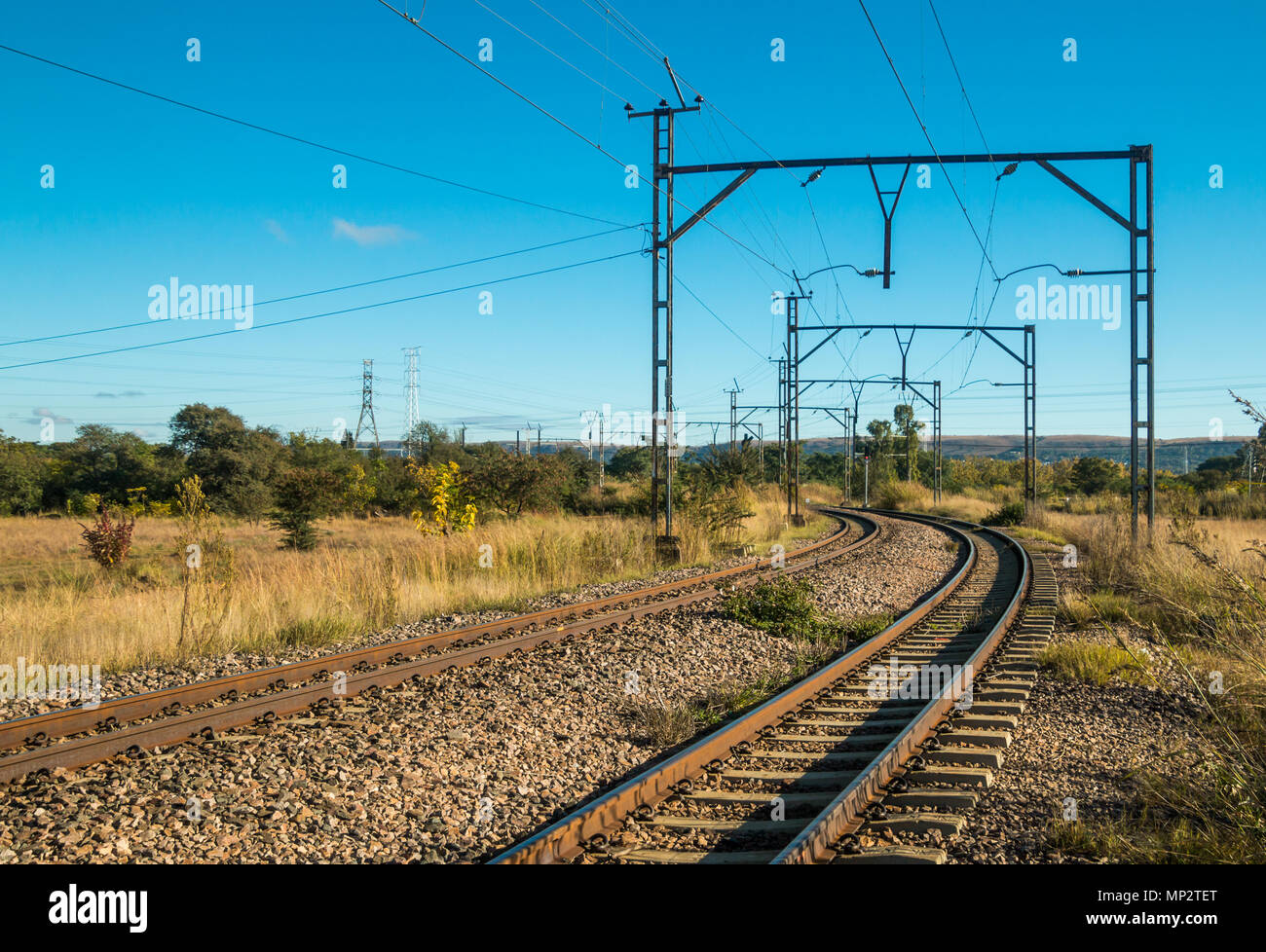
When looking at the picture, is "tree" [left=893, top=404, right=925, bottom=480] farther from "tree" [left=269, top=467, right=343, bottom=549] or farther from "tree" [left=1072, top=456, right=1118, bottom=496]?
"tree" [left=269, top=467, right=343, bottom=549]

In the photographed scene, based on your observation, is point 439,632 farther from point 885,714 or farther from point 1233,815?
point 1233,815

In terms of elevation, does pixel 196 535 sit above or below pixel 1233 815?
above

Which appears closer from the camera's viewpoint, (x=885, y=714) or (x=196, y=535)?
(x=885, y=714)

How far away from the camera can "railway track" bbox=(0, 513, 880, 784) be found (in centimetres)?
597

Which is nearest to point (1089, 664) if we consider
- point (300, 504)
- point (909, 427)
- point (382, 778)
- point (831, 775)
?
point (831, 775)

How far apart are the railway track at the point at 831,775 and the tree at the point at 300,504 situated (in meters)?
25.5

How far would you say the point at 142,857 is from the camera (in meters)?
4.43

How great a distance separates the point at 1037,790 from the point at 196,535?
359 inches

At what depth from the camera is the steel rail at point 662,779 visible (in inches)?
170

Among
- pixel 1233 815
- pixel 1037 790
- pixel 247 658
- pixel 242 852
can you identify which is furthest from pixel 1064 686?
pixel 247 658

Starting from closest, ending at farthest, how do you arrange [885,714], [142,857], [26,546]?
1. [142,857]
2. [885,714]
3. [26,546]

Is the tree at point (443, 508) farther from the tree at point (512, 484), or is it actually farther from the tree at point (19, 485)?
the tree at point (19, 485)

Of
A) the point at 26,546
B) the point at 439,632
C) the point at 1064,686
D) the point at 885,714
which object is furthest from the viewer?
the point at 26,546

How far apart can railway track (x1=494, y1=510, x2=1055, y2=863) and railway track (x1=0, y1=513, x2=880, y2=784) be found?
131 inches
